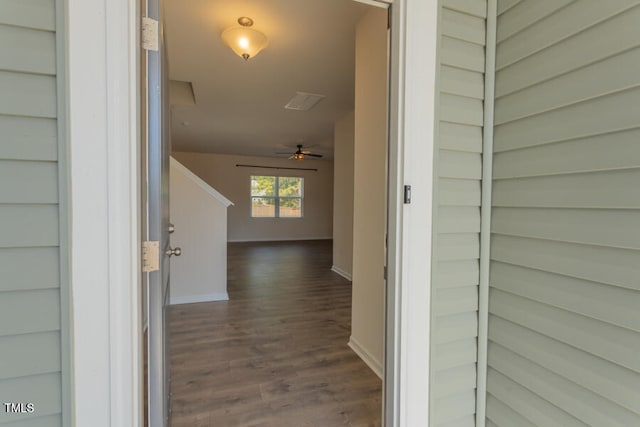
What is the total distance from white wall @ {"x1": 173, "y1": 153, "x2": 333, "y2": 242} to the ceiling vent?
16.4 ft

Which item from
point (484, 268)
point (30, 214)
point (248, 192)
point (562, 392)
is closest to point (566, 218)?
point (484, 268)

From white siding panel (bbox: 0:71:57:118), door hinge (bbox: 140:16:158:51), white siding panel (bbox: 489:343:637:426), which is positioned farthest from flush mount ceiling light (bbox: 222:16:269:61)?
white siding panel (bbox: 489:343:637:426)

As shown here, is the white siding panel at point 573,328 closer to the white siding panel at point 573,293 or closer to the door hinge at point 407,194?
the white siding panel at point 573,293

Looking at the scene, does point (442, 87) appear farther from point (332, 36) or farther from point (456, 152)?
point (332, 36)

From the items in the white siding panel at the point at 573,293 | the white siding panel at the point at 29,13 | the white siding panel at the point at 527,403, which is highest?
the white siding panel at the point at 29,13

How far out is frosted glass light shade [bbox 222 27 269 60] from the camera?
246cm

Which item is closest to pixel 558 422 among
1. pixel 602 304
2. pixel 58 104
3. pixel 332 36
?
pixel 602 304

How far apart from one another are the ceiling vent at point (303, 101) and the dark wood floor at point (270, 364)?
8.90ft

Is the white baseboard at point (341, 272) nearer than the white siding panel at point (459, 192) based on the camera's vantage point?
No

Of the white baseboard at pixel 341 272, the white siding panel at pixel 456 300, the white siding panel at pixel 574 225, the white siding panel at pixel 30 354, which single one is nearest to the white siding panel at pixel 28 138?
the white siding panel at pixel 30 354

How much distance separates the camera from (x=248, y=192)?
368 inches

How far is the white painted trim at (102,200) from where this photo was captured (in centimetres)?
85

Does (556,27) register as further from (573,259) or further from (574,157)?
(573,259)

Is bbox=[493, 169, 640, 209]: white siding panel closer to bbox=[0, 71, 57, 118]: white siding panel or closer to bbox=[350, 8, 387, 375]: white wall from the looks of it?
bbox=[350, 8, 387, 375]: white wall
